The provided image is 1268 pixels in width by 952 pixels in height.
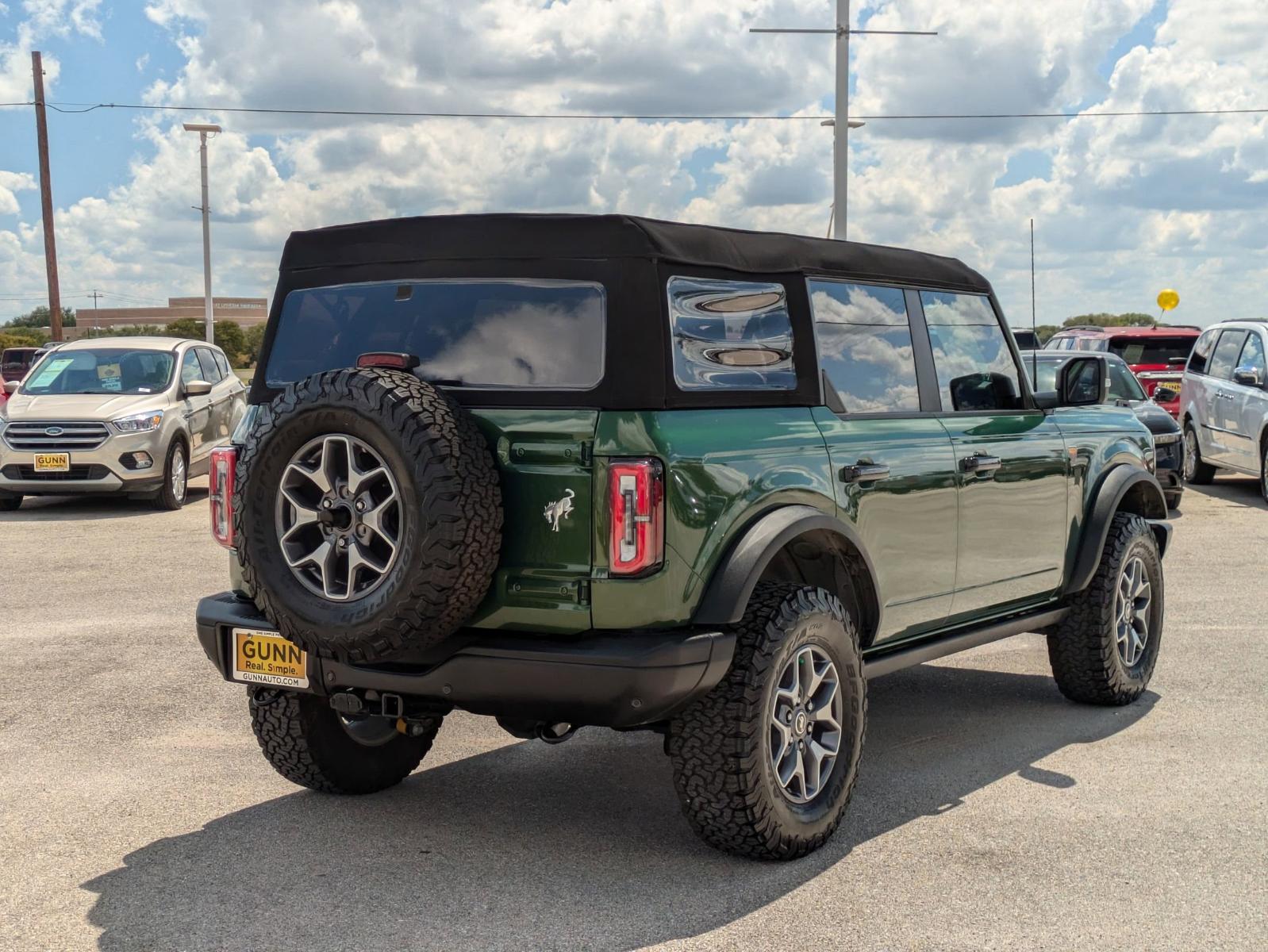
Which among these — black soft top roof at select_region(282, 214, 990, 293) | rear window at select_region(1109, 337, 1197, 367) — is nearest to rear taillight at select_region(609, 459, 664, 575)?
black soft top roof at select_region(282, 214, 990, 293)

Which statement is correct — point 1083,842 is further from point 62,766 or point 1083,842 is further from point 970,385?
point 62,766

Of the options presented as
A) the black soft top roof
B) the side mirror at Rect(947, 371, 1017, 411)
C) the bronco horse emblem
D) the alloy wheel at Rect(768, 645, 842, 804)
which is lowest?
the alloy wheel at Rect(768, 645, 842, 804)

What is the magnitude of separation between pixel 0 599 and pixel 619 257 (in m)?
6.90

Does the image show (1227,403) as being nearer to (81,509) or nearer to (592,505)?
(81,509)

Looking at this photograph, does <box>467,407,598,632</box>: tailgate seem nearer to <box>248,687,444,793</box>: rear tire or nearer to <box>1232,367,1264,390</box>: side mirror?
<box>248,687,444,793</box>: rear tire

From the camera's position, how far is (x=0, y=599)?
10.0 meters

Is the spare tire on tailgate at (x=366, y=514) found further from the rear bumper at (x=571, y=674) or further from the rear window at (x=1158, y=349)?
the rear window at (x=1158, y=349)

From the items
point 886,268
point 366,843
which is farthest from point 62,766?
point 886,268

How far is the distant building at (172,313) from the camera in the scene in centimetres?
13100

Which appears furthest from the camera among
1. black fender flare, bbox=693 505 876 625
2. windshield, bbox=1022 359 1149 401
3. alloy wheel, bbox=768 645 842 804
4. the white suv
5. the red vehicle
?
the red vehicle

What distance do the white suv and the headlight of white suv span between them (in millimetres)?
10903

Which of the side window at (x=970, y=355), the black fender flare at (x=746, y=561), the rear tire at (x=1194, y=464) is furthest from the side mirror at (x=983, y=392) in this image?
the rear tire at (x=1194, y=464)

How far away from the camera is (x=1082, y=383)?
6.58 m

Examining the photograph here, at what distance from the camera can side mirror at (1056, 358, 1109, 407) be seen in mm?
6551
